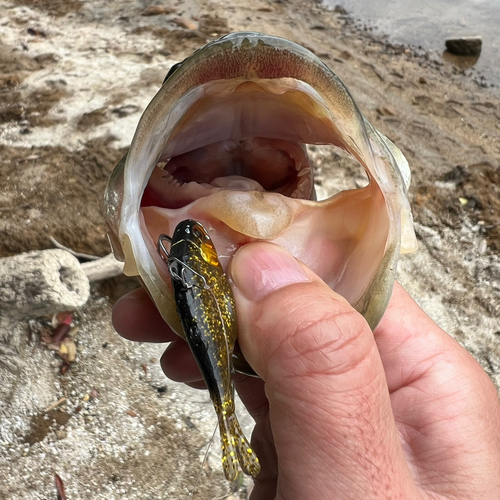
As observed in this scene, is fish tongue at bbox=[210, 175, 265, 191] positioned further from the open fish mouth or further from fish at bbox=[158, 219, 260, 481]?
fish at bbox=[158, 219, 260, 481]

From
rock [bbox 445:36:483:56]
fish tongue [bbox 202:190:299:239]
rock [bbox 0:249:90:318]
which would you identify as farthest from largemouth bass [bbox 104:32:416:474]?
rock [bbox 445:36:483:56]

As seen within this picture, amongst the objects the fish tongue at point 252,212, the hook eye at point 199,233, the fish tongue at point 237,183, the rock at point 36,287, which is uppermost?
the hook eye at point 199,233

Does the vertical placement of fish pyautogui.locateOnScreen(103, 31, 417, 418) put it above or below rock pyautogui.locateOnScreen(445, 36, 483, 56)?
above

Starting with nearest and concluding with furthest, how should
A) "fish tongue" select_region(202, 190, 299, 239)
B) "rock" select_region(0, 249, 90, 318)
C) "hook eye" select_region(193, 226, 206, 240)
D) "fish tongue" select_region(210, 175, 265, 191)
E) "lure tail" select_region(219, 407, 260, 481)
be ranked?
"lure tail" select_region(219, 407, 260, 481)
"hook eye" select_region(193, 226, 206, 240)
"fish tongue" select_region(202, 190, 299, 239)
"fish tongue" select_region(210, 175, 265, 191)
"rock" select_region(0, 249, 90, 318)

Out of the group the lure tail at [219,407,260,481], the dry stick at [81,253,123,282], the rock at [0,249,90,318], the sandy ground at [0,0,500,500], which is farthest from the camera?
the dry stick at [81,253,123,282]

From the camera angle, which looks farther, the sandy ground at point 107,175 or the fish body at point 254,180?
the sandy ground at point 107,175

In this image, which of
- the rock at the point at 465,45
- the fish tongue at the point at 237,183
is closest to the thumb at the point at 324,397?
the fish tongue at the point at 237,183

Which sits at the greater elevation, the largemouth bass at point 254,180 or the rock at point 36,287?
the largemouth bass at point 254,180

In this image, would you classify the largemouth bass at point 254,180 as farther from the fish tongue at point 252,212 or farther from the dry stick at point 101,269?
the dry stick at point 101,269

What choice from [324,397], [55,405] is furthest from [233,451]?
[55,405]
